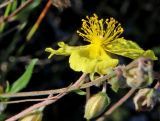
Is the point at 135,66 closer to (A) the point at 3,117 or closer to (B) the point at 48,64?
(A) the point at 3,117

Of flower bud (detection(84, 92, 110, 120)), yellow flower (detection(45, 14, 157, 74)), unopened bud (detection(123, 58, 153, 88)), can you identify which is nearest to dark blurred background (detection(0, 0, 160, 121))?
yellow flower (detection(45, 14, 157, 74))

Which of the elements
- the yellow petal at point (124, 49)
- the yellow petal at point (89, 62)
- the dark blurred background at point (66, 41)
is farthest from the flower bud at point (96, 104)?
the dark blurred background at point (66, 41)

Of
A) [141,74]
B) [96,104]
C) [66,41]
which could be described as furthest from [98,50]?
[66,41]

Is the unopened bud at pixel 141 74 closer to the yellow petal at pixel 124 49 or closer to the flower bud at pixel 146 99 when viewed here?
the flower bud at pixel 146 99

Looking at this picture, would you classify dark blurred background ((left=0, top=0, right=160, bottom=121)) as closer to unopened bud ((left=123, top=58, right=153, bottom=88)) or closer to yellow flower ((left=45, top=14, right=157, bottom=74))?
yellow flower ((left=45, top=14, right=157, bottom=74))

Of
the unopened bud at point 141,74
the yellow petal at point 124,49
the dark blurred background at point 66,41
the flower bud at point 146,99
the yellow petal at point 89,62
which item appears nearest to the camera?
the unopened bud at point 141,74

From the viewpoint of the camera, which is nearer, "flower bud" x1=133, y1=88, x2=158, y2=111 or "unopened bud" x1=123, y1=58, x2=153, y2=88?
"unopened bud" x1=123, y1=58, x2=153, y2=88

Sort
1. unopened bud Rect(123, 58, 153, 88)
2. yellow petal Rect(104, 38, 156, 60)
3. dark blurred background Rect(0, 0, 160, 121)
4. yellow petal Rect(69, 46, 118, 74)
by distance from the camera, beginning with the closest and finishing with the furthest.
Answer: unopened bud Rect(123, 58, 153, 88)
yellow petal Rect(69, 46, 118, 74)
yellow petal Rect(104, 38, 156, 60)
dark blurred background Rect(0, 0, 160, 121)
